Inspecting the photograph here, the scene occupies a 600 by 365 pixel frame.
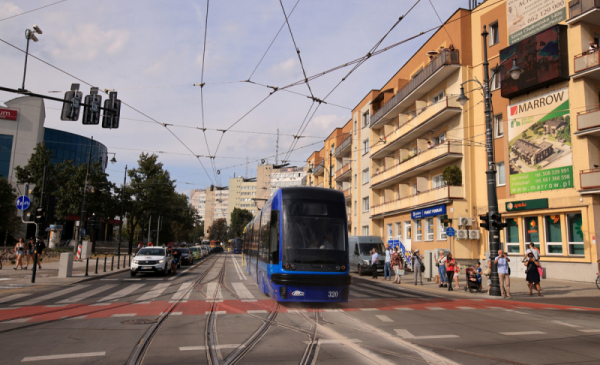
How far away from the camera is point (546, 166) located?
2211 centimetres

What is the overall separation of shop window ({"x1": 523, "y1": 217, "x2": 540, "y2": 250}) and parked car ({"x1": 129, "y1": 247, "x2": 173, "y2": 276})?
19.6 m

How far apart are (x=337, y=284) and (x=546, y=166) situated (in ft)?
55.3

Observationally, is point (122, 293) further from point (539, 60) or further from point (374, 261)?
point (539, 60)

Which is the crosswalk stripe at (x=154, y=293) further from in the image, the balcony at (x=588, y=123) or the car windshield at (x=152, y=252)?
the balcony at (x=588, y=123)

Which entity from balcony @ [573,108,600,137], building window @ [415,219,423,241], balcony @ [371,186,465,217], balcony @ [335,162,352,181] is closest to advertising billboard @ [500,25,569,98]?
balcony @ [573,108,600,137]

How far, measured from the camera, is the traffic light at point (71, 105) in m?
13.3

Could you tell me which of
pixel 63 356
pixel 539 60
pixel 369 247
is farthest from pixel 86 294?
pixel 539 60

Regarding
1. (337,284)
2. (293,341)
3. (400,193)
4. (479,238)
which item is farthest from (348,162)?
(293,341)

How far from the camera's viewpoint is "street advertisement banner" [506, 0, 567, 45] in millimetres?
22297

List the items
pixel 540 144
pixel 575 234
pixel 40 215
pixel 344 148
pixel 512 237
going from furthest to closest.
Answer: pixel 344 148 → pixel 512 237 → pixel 540 144 → pixel 575 234 → pixel 40 215

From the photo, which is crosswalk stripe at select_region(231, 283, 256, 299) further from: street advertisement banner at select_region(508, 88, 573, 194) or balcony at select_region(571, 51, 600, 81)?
balcony at select_region(571, 51, 600, 81)

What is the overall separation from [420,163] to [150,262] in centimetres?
1956

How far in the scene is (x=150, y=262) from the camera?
830 inches

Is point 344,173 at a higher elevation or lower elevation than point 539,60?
lower
